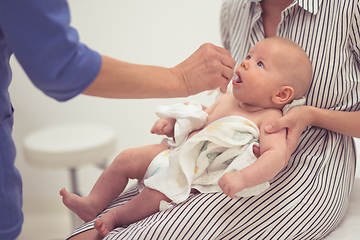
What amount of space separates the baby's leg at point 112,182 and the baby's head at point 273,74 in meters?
0.37

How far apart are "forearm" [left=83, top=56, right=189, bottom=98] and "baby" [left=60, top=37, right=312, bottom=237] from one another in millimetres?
214

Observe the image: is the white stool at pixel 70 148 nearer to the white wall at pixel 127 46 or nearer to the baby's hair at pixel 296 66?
the white wall at pixel 127 46

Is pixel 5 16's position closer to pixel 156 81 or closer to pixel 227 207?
pixel 156 81

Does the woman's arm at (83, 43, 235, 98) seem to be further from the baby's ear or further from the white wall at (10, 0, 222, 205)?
the white wall at (10, 0, 222, 205)

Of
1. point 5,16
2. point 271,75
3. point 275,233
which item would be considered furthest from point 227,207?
point 5,16

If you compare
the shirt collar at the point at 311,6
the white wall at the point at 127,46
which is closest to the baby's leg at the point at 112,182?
the shirt collar at the point at 311,6

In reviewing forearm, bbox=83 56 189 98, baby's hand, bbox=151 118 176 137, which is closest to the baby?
baby's hand, bbox=151 118 176 137

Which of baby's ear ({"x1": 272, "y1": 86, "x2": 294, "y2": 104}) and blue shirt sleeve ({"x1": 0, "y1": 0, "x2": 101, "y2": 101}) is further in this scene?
baby's ear ({"x1": 272, "y1": 86, "x2": 294, "y2": 104})

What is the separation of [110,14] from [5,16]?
2.03 meters

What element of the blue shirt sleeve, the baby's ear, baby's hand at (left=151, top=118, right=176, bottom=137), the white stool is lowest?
the white stool

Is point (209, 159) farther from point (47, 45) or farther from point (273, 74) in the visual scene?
point (47, 45)

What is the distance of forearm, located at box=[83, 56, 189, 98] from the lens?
2.49 feet

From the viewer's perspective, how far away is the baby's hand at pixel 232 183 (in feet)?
2.77

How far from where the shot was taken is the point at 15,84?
284 cm
